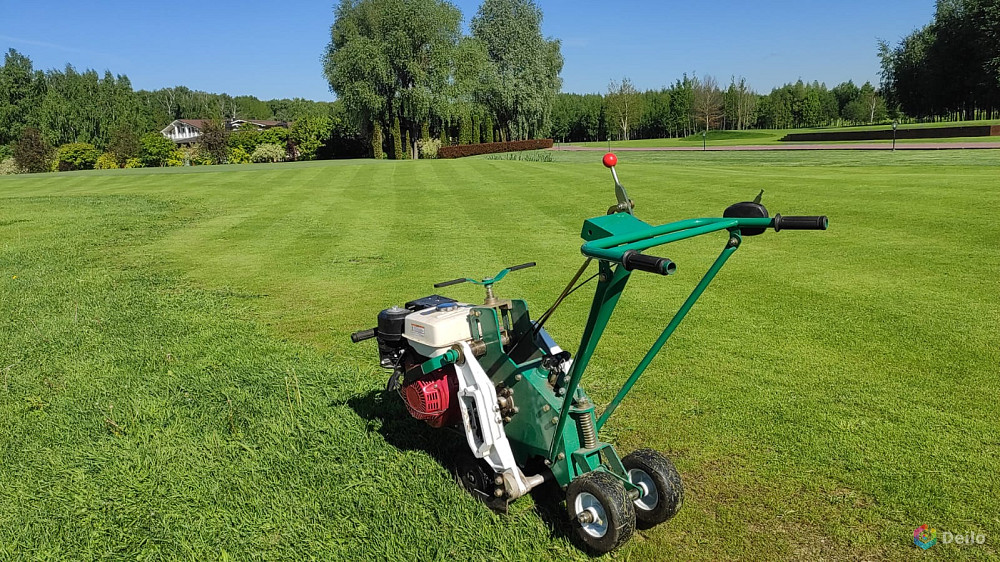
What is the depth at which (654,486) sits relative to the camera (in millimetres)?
3307

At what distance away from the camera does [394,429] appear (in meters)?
4.58

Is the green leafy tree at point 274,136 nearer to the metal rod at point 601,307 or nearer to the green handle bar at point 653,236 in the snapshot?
the metal rod at point 601,307

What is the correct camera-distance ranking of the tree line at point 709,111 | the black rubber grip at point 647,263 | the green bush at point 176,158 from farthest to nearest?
the tree line at point 709,111
the green bush at point 176,158
the black rubber grip at point 647,263

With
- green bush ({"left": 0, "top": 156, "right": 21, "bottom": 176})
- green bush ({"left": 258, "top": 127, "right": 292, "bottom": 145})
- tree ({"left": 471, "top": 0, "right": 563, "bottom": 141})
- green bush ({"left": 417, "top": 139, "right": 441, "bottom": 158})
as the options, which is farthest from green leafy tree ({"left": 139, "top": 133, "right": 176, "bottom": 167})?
tree ({"left": 471, "top": 0, "right": 563, "bottom": 141})

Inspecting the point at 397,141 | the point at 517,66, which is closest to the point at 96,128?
the point at 397,141

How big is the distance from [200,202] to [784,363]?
66.5 feet

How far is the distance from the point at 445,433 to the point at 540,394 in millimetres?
1274

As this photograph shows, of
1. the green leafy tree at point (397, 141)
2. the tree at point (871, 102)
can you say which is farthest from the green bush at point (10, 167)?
the tree at point (871, 102)

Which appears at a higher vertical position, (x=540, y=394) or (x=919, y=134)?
(x=919, y=134)

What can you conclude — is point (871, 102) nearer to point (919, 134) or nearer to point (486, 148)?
point (919, 134)

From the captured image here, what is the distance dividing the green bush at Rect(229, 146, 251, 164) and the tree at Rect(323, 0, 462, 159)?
15236mm

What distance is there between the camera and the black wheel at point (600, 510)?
300 cm

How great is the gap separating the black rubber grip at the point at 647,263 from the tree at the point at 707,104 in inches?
3721

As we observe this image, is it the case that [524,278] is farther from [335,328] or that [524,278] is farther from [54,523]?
[54,523]
